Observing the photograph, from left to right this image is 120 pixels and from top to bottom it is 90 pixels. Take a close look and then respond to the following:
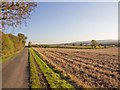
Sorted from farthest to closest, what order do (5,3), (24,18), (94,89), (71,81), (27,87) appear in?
(24,18), (5,3), (71,81), (27,87), (94,89)

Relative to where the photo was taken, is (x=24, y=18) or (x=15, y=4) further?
(x=24, y=18)

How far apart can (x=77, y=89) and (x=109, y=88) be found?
1690mm

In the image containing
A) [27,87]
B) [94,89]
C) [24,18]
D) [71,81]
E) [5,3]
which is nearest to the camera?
[94,89]

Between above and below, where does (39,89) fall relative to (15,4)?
below

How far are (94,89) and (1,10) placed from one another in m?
10.8

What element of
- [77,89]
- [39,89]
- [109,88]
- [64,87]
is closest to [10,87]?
[39,89]

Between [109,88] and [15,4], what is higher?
[15,4]

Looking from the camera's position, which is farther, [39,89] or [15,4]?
[15,4]

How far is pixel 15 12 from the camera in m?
18.5

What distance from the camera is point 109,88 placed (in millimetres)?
11016

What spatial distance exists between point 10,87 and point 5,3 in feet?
26.6

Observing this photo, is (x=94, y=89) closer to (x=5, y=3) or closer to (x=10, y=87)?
(x=10, y=87)

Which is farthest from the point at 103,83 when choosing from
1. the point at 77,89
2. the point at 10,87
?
the point at 10,87

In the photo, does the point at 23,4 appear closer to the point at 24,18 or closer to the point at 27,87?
the point at 24,18
